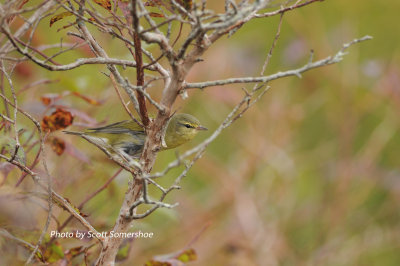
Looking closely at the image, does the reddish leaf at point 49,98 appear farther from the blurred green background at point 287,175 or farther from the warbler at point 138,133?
the blurred green background at point 287,175

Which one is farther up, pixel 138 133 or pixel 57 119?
pixel 138 133

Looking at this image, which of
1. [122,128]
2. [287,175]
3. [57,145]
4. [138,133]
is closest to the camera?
[57,145]

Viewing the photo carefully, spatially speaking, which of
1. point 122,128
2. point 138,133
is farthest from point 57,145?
point 122,128

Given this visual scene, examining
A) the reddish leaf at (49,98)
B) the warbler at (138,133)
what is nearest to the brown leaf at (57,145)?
the reddish leaf at (49,98)

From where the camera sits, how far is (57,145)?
171 cm

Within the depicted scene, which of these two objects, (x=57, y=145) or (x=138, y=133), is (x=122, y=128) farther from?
(x=57, y=145)

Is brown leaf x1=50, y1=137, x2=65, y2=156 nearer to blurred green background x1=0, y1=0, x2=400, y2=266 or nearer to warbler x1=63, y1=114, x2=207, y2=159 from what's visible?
warbler x1=63, y1=114, x2=207, y2=159

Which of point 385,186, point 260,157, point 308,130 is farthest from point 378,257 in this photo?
point 260,157

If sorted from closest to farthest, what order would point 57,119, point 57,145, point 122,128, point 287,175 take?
point 57,119
point 57,145
point 122,128
point 287,175

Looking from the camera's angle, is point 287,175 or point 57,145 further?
point 287,175

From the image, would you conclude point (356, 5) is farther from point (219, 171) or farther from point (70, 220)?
point (70, 220)

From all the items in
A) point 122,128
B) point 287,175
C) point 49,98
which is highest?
point 287,175

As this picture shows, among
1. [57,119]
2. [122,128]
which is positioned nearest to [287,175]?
[122,128]

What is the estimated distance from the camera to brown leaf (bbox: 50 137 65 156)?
67.1 inches
